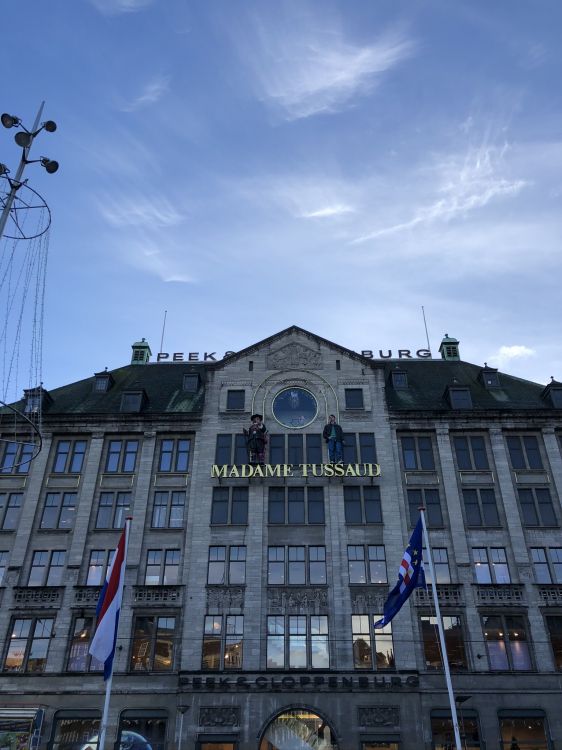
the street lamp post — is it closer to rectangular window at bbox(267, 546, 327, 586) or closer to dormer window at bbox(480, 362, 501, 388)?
rectangular window at bbox(267, 546, 327, 586)

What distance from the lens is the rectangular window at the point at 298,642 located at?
39.0 metres

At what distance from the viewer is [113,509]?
44.7m

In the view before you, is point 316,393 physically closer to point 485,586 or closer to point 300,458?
point 300,458

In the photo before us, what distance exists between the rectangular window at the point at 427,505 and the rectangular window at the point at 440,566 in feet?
5.76

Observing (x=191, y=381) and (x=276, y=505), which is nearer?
(x=276, y=505)

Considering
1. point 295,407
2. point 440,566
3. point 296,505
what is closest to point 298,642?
point 296,505

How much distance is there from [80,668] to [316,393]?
24.8 meters

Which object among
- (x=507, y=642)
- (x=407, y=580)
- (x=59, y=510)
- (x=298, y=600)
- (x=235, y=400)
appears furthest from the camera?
(x=235, y=400)

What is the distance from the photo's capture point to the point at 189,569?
42.0 metres

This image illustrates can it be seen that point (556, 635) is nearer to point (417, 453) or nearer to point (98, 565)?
point (417, 453)

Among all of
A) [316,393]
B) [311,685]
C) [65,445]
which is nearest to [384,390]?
[316,393]

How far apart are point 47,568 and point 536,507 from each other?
3395cm

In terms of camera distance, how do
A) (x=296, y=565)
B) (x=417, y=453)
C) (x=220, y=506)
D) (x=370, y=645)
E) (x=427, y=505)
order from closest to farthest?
(x=370, y=645)
(x=296, y=565)
(x=220, y=506)
(x=427, y=505)
(x=417, y=453)

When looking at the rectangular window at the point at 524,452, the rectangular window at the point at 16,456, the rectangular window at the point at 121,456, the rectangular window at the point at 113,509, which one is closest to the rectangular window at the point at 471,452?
the rectangular window at the point at 524,452
